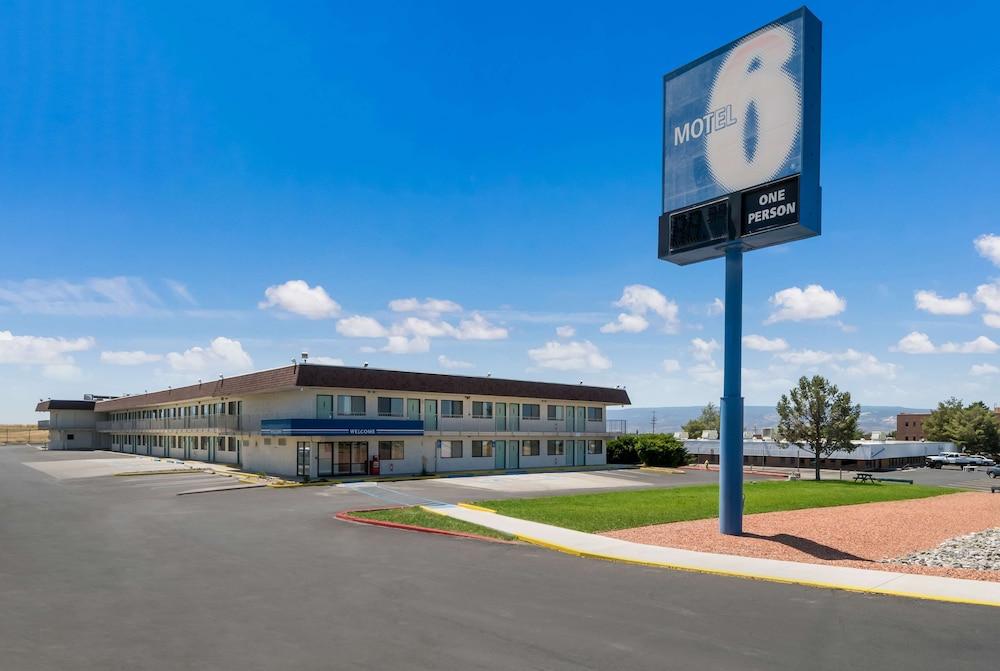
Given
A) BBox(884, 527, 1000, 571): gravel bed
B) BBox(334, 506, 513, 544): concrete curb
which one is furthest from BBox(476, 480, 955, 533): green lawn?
BBox(884, 527, 1000, 571): gravel bed

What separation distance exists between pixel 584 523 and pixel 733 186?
38.0 feet

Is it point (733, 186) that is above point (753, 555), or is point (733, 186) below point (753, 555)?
above

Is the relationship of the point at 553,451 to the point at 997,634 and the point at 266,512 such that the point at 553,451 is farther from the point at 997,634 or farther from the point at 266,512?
the point at 997,634

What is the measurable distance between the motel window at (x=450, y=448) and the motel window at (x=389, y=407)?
13.3ft

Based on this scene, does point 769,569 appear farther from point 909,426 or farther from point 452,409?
point 909,426

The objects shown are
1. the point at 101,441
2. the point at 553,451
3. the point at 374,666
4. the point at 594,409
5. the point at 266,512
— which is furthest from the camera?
the point at 101,441

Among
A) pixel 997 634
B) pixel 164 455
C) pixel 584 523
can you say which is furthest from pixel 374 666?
pixel 164 455

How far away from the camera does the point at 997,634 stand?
10711 mm

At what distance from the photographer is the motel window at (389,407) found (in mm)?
44625

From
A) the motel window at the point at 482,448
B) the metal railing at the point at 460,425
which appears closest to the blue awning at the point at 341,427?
the metal railing at the point at 460,425

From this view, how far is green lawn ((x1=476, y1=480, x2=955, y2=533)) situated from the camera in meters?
23.7

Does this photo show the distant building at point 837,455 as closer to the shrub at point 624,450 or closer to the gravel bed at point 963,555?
the shrub at point 624,450

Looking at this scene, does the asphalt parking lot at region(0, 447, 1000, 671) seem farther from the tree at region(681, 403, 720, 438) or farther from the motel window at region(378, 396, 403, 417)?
the tree at region(681, 403, 720, 438)

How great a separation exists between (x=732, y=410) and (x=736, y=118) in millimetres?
9106
